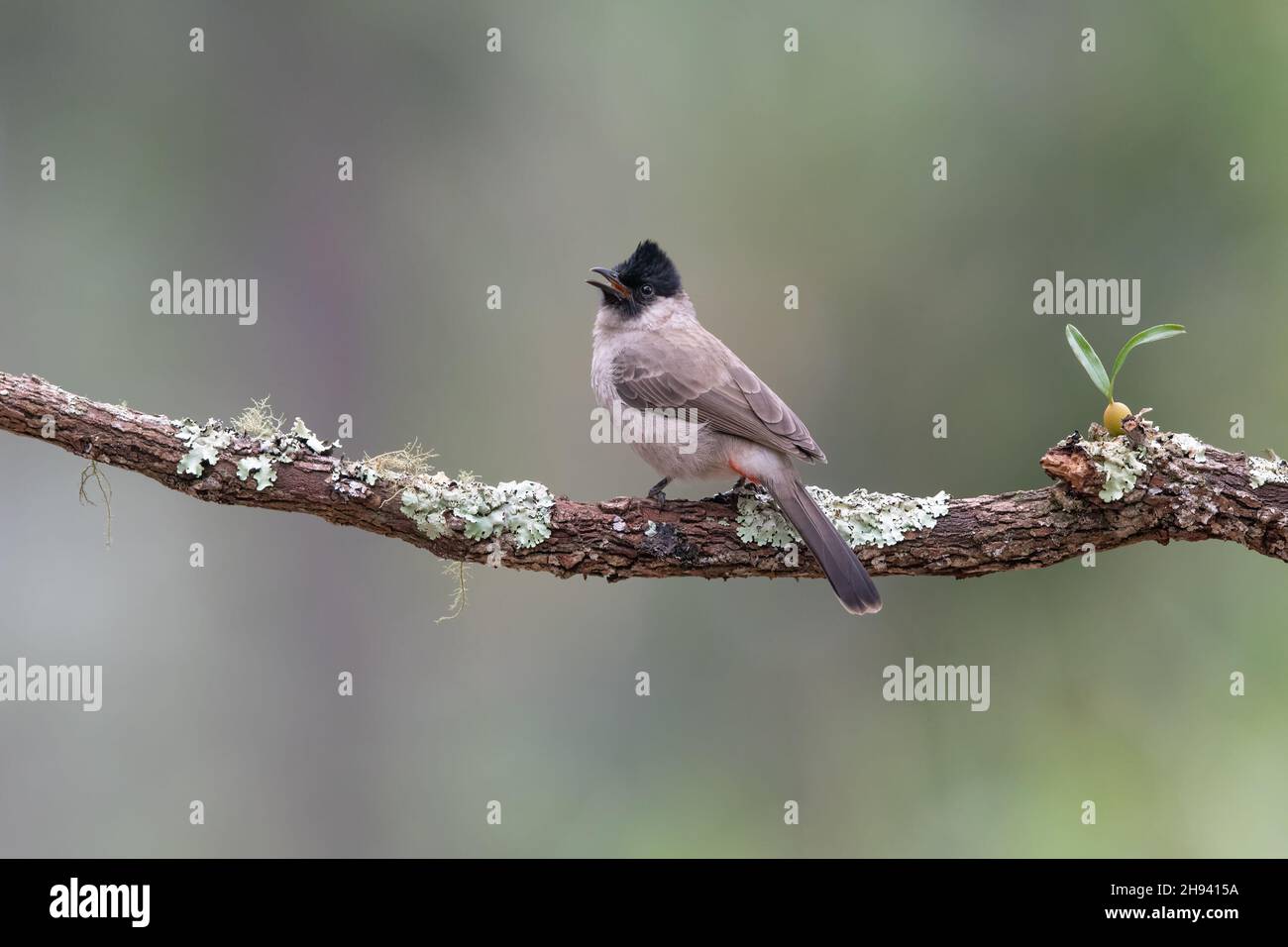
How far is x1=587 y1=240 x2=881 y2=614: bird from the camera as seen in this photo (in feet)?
14.2

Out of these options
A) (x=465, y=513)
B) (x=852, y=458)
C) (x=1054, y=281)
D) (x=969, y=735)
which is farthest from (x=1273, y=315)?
(x=465, y=513)

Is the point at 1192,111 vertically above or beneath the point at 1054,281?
above

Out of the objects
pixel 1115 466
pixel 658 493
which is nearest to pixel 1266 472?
pixel 1115 466

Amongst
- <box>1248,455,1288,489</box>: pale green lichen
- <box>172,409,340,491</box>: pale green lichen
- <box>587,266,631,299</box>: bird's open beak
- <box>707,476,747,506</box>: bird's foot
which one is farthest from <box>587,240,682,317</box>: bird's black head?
<box>1248,455,1288,489</box>: pale green lichen

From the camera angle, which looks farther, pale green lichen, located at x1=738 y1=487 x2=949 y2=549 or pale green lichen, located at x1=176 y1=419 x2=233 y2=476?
pale green lichen, located at x1=738 y1=487 x2=949 y2=549

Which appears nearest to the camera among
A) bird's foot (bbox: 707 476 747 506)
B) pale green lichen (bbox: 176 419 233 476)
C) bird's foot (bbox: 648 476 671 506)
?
pale green lichen (bbox: 176 419 233 476)

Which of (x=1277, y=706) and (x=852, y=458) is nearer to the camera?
(x=1277, y=706)

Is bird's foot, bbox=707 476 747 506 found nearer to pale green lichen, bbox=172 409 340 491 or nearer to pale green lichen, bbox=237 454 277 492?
pale green lichen, bbox=172 409 340 491

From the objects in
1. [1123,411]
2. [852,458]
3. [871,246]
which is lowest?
[1123,411]

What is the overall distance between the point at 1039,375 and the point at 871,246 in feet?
5.33

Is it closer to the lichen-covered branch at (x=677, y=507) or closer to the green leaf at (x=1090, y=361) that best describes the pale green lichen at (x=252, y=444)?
the lichen-covered branch at (x=677, y=507)

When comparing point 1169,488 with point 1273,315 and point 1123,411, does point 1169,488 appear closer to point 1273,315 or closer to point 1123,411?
point 1123,411

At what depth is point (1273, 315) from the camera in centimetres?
862

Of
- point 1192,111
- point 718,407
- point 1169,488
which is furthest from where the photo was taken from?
point 1192,111
